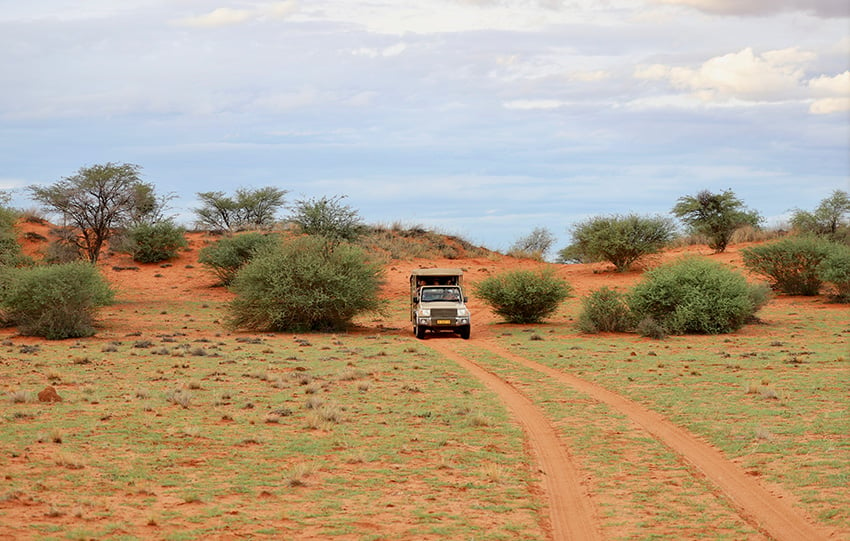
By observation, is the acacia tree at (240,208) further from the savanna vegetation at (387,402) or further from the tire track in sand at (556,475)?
the tire track in sand at (556,475)

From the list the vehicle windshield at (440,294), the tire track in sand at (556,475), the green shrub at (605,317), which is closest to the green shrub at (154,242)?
the vehicle windshield at (440,294)

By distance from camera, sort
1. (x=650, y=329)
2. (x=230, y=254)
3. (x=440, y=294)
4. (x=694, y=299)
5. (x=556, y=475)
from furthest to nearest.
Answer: (x=230, y=254) → (x=694, y=299) → (x=440, y=294) → (x=650, y=329) → (x=556, y=475)

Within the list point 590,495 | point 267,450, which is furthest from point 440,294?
point 590,495

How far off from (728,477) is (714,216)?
5225 centimetres

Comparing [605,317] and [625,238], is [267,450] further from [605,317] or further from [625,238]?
[625,238]

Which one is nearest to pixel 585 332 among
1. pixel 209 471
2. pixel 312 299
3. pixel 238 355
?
pixel 312 299

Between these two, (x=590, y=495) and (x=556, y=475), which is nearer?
(x=590, y=495)

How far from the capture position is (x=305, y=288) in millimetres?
33969

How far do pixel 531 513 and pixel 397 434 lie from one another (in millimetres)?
4821

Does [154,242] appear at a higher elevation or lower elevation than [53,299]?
higher

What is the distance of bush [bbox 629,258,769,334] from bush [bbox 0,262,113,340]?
1984 cm

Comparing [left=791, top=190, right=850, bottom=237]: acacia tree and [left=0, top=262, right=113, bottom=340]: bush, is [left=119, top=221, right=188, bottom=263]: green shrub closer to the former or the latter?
[left=0, top=262, right=113, bottom=340]: bush

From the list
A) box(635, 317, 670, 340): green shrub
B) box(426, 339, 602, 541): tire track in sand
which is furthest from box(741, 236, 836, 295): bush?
box(426, 339, 602, 541): tire track in sand

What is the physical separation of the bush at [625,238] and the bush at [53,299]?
31.3m
